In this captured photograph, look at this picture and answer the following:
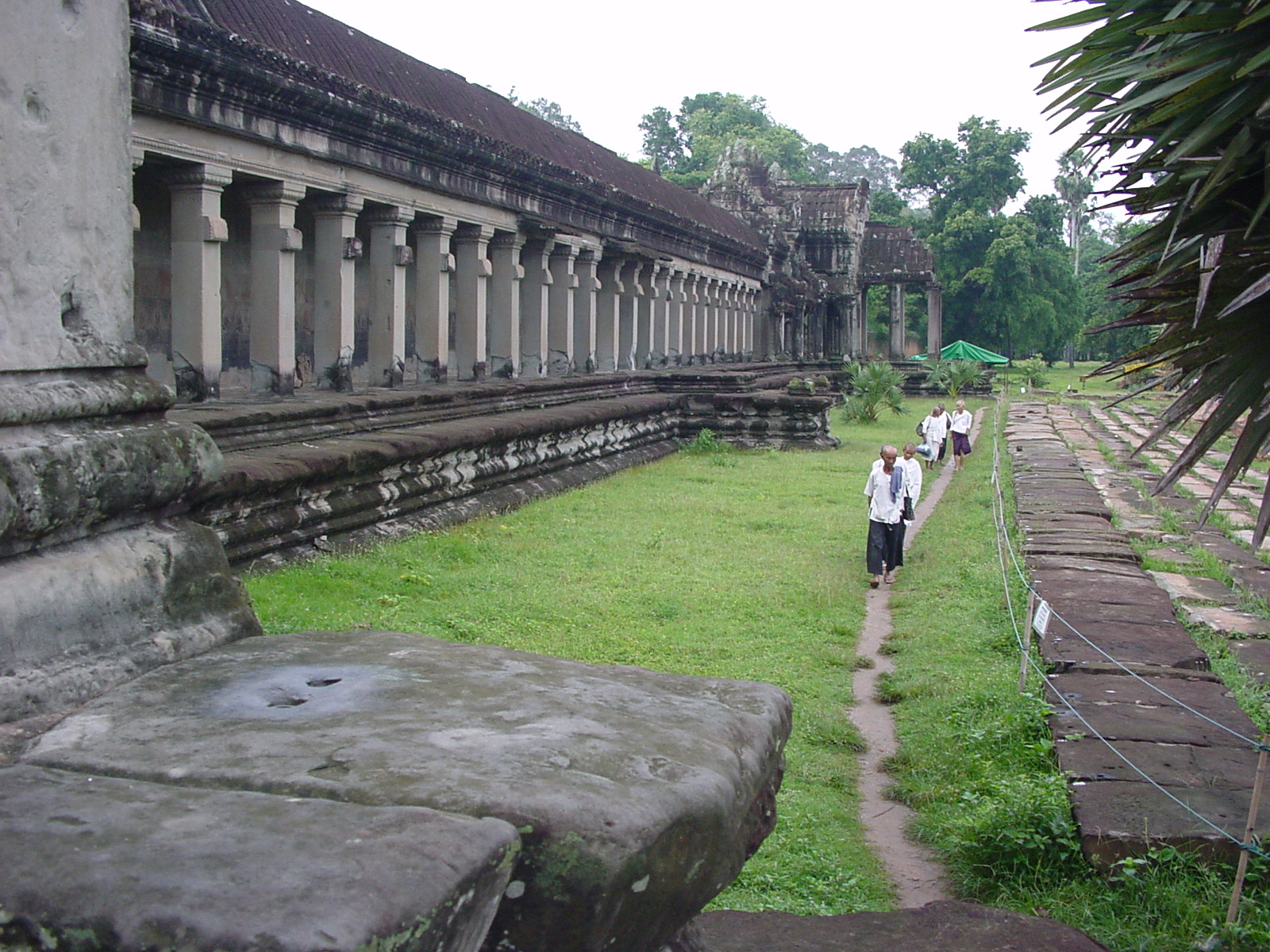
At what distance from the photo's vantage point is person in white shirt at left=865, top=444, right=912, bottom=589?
28.9 feet

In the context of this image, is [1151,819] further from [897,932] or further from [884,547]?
[884,547]

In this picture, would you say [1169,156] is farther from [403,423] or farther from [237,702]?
[403,423]

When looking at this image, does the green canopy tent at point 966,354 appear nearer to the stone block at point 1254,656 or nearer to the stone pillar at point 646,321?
the stone pillar at point 646,321

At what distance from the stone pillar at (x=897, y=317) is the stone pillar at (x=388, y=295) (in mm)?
32341

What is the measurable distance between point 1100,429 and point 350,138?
19751mm

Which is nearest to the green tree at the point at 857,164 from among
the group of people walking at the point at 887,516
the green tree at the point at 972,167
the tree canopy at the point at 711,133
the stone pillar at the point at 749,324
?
the tree canopy at the point at 711,133

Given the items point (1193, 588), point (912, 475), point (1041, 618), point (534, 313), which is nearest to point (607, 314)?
point (534, 313)

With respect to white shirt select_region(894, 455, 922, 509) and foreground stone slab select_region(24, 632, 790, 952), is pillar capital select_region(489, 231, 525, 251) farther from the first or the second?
foreground stone slab select_region(24, 632, 790, 952)

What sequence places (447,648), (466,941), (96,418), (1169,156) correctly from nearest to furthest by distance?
1. (466,941)
2. (96,418)
3. (447,648)
4. (1169,156)

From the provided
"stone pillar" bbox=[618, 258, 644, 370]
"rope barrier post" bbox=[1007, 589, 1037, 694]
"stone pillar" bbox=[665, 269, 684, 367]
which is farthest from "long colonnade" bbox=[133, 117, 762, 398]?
"rope barrier post" bbox=[1007, 589, 1037, 694]

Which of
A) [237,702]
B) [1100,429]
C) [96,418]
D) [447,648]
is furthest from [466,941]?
[1100,429]

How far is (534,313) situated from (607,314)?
3.31 metres

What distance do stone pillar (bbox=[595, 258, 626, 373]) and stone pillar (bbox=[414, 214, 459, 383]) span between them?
6.22m

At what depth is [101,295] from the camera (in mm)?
2113
